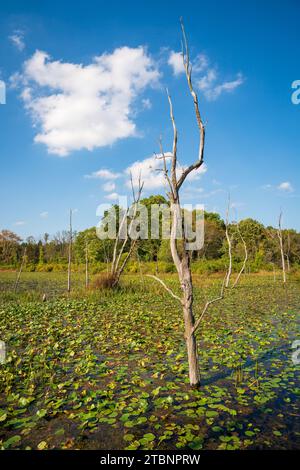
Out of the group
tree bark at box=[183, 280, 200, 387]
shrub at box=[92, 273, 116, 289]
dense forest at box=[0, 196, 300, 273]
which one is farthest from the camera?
dense forest at box=[0, 196, 300, 273]

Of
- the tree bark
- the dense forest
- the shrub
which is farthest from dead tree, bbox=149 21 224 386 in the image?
the dense forest

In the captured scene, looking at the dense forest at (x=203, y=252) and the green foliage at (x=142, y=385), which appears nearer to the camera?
the green foliage at (x=142, y=385)

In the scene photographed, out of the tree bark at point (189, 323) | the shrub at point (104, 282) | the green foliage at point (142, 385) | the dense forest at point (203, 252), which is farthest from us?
the dense forest at point (203, 252)

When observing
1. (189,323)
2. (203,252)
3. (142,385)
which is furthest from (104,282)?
(203,252)

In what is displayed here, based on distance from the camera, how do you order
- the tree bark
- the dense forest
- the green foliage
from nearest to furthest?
Result: the green foliage, the tree bark, the dense forest

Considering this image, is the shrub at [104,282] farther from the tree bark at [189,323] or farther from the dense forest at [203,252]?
the dense forest at [203,252]

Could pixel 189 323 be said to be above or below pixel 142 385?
above

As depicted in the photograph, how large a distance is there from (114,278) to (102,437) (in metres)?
12.4

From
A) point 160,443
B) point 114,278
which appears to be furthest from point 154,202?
point 160,443

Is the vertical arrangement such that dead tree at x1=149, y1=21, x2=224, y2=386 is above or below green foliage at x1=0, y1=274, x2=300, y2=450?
above

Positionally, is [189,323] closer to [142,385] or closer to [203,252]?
[142,385]

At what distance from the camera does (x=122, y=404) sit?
4340mm

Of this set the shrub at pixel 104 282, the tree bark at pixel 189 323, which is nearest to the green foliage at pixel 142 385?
the tree bark at pixel 189 323

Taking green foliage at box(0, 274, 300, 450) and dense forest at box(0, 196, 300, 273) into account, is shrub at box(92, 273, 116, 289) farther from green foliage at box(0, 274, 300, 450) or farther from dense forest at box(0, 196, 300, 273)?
dense forest at box(0, 196, 300, 273)
